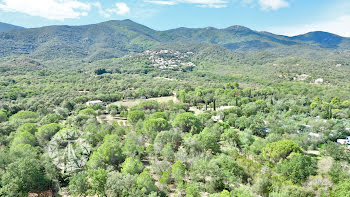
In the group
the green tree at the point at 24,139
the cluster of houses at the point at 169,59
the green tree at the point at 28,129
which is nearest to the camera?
the green tree at the point at 24,139

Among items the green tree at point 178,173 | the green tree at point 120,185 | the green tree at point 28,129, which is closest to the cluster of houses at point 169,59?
the green tree at point 28,129

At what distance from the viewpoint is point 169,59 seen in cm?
16762

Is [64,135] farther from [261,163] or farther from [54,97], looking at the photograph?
[54,97]

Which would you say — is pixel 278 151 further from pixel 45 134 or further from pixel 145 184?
pixel 45 134

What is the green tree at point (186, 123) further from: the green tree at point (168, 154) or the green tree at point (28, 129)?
the green tree at point (28, 129)

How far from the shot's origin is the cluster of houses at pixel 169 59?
482 ft

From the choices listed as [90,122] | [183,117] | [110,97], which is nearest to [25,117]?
[90,122]

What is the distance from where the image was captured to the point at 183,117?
3962cm

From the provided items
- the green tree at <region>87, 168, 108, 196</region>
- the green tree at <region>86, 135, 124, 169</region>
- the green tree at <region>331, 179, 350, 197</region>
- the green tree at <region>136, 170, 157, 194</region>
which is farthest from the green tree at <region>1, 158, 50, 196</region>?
the green tree at <region>331, 179, 350, 197</region>

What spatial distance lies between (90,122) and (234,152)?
2853 cm

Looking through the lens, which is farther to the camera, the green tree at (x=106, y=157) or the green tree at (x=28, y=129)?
the green tree at (x=28, y=129)

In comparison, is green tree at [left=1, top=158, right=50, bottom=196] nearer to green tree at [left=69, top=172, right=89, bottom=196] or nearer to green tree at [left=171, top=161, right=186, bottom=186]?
green tree at [left=69, top=172, right=89, bottom=196]

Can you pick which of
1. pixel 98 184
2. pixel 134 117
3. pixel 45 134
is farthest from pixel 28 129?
pixel 98 184

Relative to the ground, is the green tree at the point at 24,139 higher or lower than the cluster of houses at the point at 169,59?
lower
